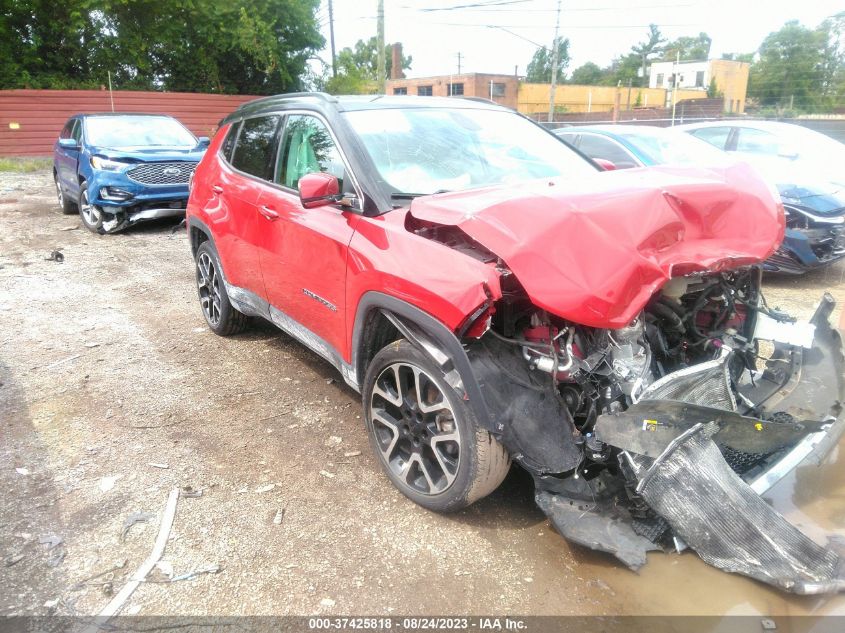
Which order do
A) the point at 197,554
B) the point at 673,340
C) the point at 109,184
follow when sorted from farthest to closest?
the point at 109,184, the point at 673,340, the point at 197,554

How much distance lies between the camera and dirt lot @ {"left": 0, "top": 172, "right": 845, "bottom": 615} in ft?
8.23

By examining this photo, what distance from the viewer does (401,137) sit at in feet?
11.7

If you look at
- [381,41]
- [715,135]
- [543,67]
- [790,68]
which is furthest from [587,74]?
[715,135]

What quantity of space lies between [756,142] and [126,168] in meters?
8.75

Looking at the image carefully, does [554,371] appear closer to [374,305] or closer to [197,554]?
[374,305]

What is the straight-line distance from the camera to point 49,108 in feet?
68.6

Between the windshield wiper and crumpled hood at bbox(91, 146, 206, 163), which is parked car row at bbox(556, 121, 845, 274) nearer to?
the windshield wiper

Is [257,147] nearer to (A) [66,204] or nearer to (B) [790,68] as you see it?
(A) [66,204]

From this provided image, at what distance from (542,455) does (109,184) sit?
884 cm

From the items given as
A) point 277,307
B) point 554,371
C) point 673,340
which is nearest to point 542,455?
point 554,371

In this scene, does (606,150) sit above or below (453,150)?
below

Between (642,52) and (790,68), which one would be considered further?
(642,52)

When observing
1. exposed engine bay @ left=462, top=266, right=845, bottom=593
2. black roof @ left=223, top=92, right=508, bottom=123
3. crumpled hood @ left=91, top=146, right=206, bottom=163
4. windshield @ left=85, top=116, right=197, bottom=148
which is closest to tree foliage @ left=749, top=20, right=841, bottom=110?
windshield @ left=85, top=116, right=197, bottom=148

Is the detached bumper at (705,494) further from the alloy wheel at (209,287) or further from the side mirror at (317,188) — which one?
the alloy wheel at (209,287)
